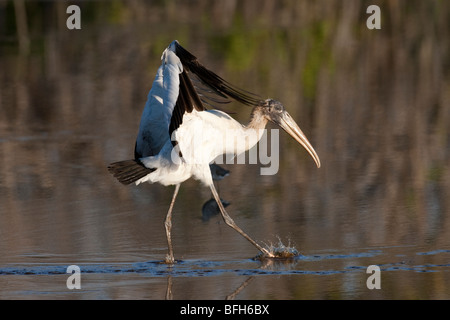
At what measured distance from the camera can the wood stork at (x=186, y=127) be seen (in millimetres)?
7520

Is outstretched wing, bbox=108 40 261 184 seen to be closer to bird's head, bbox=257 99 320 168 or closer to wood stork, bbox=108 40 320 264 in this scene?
wood stork, bbox=108 40 320 264

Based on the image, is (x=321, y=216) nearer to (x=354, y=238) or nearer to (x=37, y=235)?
(x=354, y=238)

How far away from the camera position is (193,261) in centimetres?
742

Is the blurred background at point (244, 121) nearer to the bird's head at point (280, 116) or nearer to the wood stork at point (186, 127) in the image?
the wood stork at point (186, 127)

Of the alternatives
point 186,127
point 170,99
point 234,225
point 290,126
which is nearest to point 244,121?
point 290,126

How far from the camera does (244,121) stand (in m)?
12.8

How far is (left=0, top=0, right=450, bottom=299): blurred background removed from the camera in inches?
312

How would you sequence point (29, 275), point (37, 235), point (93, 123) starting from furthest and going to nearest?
point (93, 123) → point (37, 235) → point (29, 275)

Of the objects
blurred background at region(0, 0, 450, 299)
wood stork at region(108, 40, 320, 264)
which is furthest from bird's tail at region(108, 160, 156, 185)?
blurred background at region(0, 0, 450, 299)

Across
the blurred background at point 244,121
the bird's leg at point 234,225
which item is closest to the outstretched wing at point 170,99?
the bird's leg at point 234,225

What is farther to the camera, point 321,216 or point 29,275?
point 321,216

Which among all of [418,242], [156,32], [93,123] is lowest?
[418,242]
